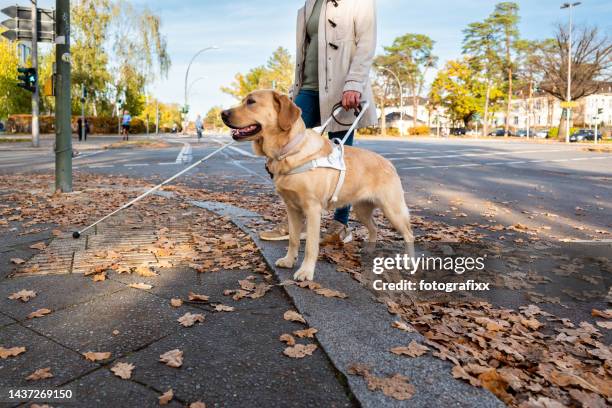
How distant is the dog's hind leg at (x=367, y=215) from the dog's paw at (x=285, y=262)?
870 mm

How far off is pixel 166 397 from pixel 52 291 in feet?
5.60

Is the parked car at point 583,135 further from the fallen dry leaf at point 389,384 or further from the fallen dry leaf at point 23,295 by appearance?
the fallen dry leaf at point 23,295

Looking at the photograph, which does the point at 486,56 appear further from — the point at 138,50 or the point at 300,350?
the point at 300,350

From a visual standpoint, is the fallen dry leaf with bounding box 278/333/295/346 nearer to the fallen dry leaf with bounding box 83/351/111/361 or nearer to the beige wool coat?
the fallen dry leaf with bounding box 83/351/111/361

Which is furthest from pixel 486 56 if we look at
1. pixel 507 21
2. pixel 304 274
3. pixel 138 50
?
pixel 304 274

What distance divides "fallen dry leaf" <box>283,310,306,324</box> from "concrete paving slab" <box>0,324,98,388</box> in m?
1.04

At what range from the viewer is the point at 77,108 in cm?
5388

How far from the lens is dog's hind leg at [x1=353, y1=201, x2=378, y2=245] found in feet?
13.6

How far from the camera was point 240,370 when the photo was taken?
2100 mm

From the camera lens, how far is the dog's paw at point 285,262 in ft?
11.7

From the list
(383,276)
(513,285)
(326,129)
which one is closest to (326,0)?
(326,129)

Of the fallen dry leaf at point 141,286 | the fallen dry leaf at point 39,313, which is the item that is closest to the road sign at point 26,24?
the fallen dry leaf at point 141,286

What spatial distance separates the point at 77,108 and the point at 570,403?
60217 mm

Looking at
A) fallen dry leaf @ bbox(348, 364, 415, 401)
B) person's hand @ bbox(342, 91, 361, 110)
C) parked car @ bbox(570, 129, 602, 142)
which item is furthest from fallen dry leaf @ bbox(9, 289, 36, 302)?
parked car @ bbox(570, 129, 602, 142)
